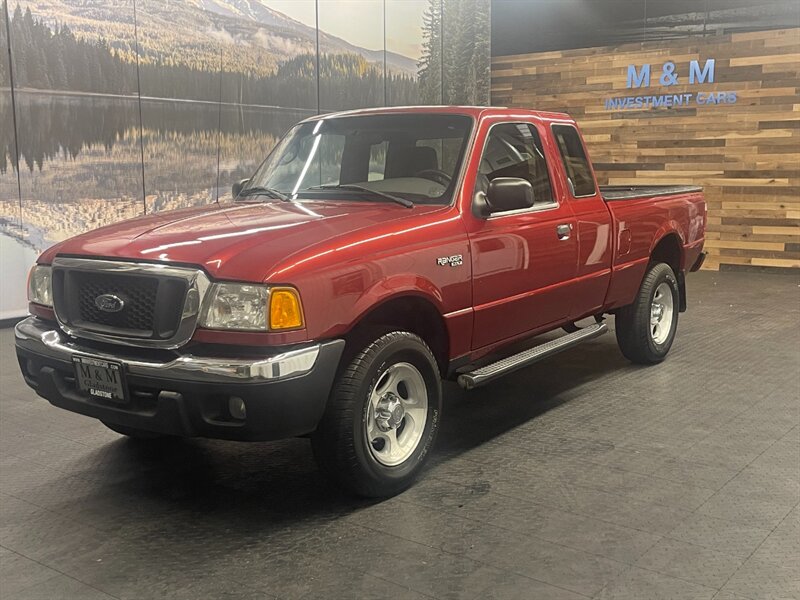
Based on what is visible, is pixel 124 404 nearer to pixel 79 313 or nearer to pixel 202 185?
pixel 79 313

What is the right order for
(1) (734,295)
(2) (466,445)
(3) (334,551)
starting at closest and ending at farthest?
(3) (334,551)
(2) (466,445)
(1) (734,295)

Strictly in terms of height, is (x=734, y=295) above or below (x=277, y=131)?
below

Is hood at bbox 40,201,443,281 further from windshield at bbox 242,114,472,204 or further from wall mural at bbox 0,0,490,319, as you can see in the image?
wall mural at bbox 0,0,490,319

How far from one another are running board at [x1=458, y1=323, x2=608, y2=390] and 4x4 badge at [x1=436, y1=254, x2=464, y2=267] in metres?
0.59

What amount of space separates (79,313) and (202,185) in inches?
244

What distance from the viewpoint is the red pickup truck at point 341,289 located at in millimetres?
2992

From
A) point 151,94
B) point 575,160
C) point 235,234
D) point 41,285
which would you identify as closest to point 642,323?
point 575,160

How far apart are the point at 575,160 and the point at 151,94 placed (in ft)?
18.0

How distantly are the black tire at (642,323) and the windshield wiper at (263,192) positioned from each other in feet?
8.94

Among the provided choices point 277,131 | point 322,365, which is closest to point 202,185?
point 277,131

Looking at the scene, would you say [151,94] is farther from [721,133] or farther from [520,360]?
[721,133]

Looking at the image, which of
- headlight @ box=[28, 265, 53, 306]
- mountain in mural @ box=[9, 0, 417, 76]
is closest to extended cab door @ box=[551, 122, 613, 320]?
headlight @ box=[28, 265, 53, 306]

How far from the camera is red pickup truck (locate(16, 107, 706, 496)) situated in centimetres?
299

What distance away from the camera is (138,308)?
315 cm
